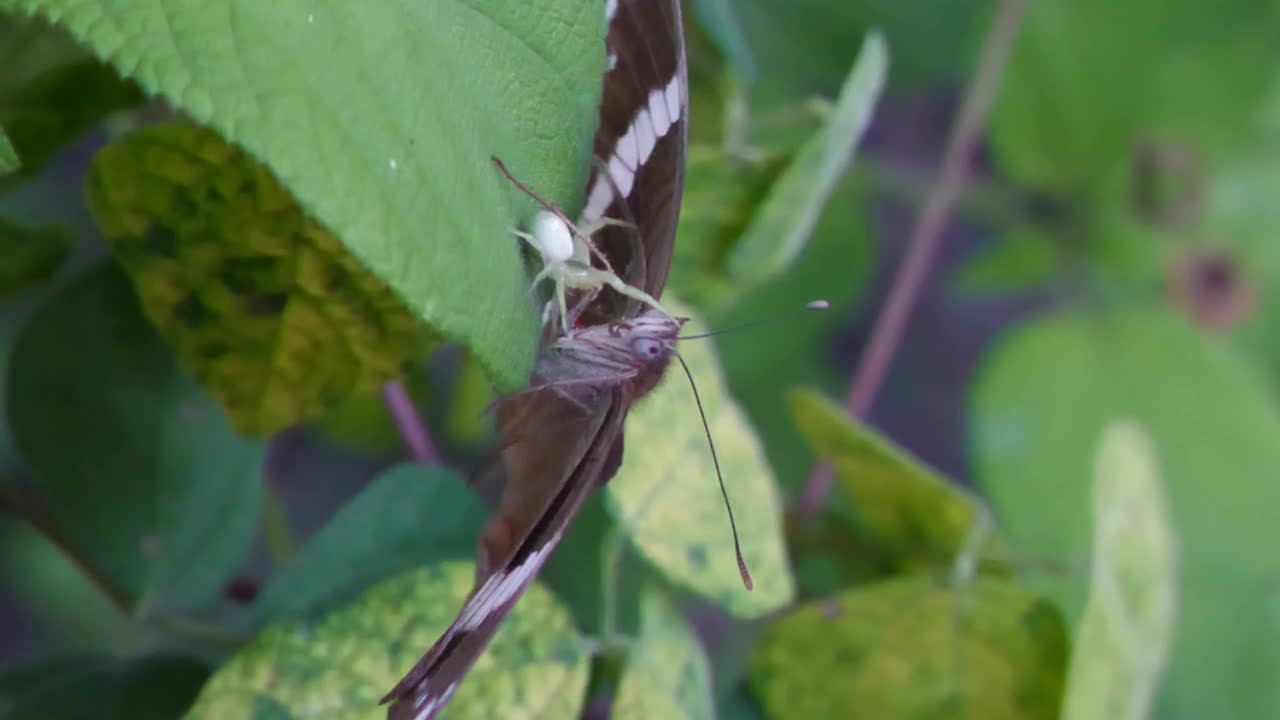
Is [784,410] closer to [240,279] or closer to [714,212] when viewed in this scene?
[714,212]

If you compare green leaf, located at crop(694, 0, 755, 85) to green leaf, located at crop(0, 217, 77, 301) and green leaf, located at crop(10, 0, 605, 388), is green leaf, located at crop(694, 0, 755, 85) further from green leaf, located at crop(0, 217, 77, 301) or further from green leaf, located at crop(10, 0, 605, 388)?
green leaf, located at crop(0, 217, 77, 301)

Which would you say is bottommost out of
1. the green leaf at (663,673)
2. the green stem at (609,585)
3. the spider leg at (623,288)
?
the green leaf at (663,673)

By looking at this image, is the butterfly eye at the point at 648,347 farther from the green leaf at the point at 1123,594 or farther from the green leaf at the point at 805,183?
the green leaf at the point at 1123,594

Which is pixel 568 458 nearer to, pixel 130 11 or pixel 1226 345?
pixel 130 11

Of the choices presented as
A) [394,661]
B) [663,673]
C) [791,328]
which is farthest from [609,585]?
[791,328]

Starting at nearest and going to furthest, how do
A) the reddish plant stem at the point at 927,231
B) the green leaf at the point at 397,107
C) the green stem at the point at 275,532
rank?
the green leaf at the point at 397,107, the green stem at the point at 275,532, the reddish plant stem at the point at 927,231

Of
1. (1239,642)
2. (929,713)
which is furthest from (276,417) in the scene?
(1239,642)

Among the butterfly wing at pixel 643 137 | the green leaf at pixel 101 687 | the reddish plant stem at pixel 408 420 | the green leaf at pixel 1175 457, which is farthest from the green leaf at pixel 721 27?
the green leaf at pixel 1175 457
